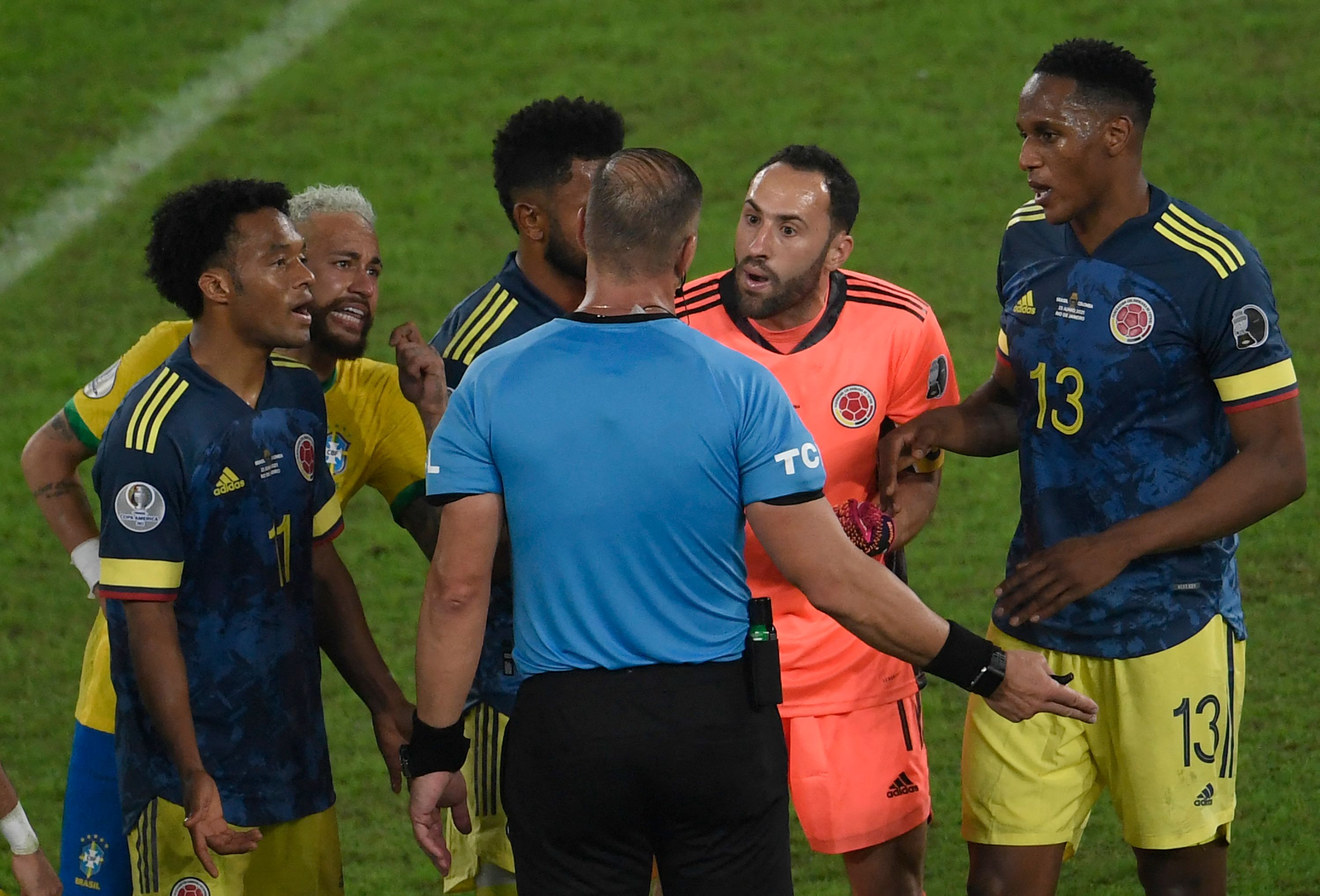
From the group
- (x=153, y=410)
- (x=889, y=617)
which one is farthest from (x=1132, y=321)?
(x=153, y=410)

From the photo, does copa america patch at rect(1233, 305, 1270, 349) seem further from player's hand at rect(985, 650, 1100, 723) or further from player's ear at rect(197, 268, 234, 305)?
player's ear at rect(197, 268, 234, 305)

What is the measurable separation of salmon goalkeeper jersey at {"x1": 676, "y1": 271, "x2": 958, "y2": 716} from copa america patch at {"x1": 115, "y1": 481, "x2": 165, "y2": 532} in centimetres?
151

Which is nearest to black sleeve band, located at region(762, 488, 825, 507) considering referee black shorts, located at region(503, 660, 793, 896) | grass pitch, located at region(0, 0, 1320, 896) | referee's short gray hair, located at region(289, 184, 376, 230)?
referee black shorts, located at region(503, 660, 793, 896)

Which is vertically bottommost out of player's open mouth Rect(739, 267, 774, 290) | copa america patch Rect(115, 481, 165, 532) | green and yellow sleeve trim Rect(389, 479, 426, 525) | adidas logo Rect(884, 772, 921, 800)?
adidas logo Rect(884, 772, 921, 800)

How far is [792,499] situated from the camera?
3588 millimetres

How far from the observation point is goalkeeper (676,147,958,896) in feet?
15.9

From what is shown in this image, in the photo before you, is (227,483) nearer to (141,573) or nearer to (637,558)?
(141,573)

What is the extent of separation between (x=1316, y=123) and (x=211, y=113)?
22.8 feet

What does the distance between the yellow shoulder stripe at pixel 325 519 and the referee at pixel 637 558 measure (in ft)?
2.94

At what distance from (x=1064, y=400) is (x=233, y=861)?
2.32 m

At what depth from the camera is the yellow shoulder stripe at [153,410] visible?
4.17 meters

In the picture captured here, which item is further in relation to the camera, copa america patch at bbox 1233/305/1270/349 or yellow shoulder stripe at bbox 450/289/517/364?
yellow shoulder stripe at bbox 450/289/517/364

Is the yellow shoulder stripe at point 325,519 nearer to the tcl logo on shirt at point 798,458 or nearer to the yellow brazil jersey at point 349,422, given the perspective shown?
the yellow brazil jersey at point 349,422

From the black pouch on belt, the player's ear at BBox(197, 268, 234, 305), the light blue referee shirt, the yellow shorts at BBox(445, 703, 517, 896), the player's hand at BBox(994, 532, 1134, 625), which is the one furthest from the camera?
the yellow shorts at BBox(445, 703, 517, 896)
